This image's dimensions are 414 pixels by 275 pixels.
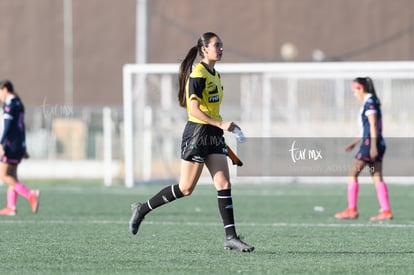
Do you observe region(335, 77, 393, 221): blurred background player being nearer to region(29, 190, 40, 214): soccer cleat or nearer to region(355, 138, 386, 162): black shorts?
region(355, 138, 386, 162): black shorts

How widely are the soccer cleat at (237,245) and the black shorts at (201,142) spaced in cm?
83

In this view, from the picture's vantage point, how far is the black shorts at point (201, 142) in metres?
10.2

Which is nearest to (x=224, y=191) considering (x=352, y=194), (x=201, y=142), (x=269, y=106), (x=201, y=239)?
(x=201, y=142)

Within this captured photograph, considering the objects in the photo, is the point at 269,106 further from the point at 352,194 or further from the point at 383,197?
the point at 383,197

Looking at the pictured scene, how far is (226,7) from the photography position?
47656mm

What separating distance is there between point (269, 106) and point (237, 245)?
53.1ft

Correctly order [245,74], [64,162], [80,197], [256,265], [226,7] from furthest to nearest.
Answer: [226,7] → [64,162] → [245,74] → [80,197] → [256,265]

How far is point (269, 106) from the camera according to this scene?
2627cm

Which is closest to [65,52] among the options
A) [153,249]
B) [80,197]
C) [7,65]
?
[7,65]

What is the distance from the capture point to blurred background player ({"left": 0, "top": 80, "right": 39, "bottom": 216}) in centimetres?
1545

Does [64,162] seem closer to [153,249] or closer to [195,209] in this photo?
[195,209]

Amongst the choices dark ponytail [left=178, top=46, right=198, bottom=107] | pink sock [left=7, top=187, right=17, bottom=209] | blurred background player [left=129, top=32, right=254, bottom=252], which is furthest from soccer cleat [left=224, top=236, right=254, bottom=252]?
pink sock [left=7, top=187, right=17, bottom=209]

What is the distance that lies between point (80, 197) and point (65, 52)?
2917cm

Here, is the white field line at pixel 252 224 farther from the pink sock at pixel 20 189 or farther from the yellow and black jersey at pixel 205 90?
the yellow and black jersey at pixel 205 90
